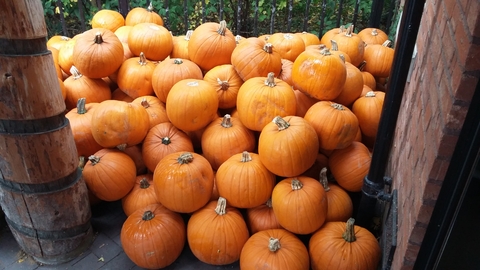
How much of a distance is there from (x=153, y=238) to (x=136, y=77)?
1500 mm

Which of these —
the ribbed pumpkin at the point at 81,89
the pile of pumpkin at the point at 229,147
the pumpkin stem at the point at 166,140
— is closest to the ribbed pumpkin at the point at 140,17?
the pile of pumpkin at the point at 229,147

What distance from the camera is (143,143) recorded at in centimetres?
294

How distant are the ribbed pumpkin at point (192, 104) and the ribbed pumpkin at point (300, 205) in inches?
32.4

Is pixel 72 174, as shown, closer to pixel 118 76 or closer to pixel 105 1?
pixel 118 76

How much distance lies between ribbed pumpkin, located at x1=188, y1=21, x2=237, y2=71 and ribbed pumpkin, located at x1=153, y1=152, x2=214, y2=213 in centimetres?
108

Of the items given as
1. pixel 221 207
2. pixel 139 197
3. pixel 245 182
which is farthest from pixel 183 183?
pixel 139 197

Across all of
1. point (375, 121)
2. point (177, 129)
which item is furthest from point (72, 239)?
point (375, 121)

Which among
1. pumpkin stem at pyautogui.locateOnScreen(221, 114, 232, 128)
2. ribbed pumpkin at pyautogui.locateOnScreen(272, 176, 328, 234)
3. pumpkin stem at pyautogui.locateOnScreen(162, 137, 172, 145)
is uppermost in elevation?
pumpkin stem at pyautogui.locateOnScreen(221, 114, 232, 128)

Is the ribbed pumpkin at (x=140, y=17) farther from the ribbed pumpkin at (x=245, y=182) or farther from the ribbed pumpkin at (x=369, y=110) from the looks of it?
the ribbed pumpkin at (x=369, y=110)

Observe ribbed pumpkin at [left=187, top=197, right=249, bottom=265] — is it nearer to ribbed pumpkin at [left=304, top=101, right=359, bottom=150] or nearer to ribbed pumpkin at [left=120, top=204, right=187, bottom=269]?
ribbed pumpkin at [left=120, top=204, right=187, bottom=269]

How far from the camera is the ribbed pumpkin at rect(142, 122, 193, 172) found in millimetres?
2850

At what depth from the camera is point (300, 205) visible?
7.41ft

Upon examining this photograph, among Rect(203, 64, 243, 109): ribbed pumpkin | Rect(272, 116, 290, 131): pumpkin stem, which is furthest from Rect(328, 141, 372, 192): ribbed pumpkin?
Rect(203, 64, 243, 109): ribbed pumpkin

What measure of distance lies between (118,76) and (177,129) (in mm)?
846
